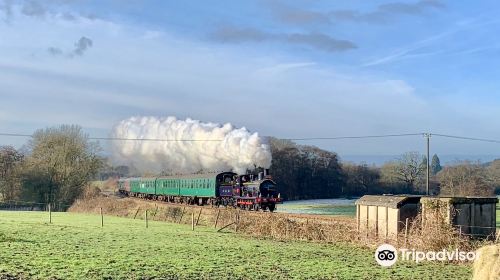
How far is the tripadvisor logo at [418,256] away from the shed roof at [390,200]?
2.68 meters

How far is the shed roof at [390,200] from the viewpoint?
24062 mm

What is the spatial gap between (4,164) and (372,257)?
6338 cm

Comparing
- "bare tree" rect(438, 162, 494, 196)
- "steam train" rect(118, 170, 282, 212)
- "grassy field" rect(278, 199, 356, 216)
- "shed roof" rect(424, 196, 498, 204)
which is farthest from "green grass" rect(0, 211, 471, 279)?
"bare tree" rect(438, 162, 494, 196)

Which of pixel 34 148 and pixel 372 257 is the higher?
pixel 34 148

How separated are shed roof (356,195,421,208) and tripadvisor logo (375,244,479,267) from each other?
268cm

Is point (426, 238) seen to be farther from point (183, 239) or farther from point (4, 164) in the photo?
point (4, 164)

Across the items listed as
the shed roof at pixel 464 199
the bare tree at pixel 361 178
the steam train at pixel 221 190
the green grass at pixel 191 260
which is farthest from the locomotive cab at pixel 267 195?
the bare tree at pixel 361 178

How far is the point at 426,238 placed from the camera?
69.7 ft

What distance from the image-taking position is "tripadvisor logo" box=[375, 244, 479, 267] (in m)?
19.6

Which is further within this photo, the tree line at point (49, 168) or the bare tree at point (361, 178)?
the bare tree at point (361, 178)

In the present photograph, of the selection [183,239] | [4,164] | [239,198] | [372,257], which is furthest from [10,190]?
[372,257]

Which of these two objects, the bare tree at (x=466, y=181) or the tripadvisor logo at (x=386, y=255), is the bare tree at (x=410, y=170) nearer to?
the bare tree at (x=466, y=181)

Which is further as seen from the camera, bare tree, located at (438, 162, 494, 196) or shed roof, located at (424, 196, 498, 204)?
bare tree, located at (438, 162, 494, 196)

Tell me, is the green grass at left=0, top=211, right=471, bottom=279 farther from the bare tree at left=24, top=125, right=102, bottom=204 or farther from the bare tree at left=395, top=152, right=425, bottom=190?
the bare tree at left=395, top=152, right=425, bottom=190
